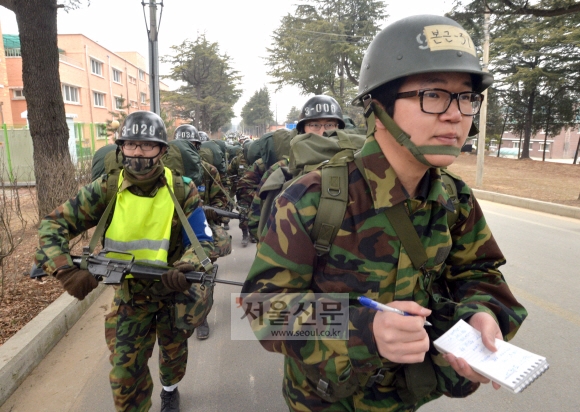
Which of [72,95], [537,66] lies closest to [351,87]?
[537,66]

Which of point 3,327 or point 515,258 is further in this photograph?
point 515,258

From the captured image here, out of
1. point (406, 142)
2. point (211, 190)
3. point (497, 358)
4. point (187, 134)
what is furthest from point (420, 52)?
point (187, 134)

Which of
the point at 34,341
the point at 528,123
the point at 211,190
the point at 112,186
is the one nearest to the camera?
the point at 112,186

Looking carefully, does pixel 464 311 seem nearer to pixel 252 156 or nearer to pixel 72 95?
pixel 252 156

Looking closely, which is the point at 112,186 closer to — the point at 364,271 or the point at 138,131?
the point at 138,131

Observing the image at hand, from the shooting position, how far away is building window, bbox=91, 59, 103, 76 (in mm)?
35344

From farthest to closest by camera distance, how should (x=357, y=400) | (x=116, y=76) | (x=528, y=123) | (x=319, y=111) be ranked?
(x=116, y=76) < (x=528, y=123) < (x=319, y=111) < (x=357, y=400)

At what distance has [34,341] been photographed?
10.5 feet

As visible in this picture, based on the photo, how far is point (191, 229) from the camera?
2486 millimetres

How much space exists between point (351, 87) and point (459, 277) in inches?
1233

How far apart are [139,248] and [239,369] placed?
1.47 meters

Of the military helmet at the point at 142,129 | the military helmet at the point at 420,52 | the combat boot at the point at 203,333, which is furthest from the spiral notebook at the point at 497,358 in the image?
the combat boot at the point at 203,333

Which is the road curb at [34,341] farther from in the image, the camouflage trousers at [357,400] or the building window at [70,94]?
the building window at [70,94]

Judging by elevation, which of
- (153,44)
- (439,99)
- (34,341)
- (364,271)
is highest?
(153,44)
